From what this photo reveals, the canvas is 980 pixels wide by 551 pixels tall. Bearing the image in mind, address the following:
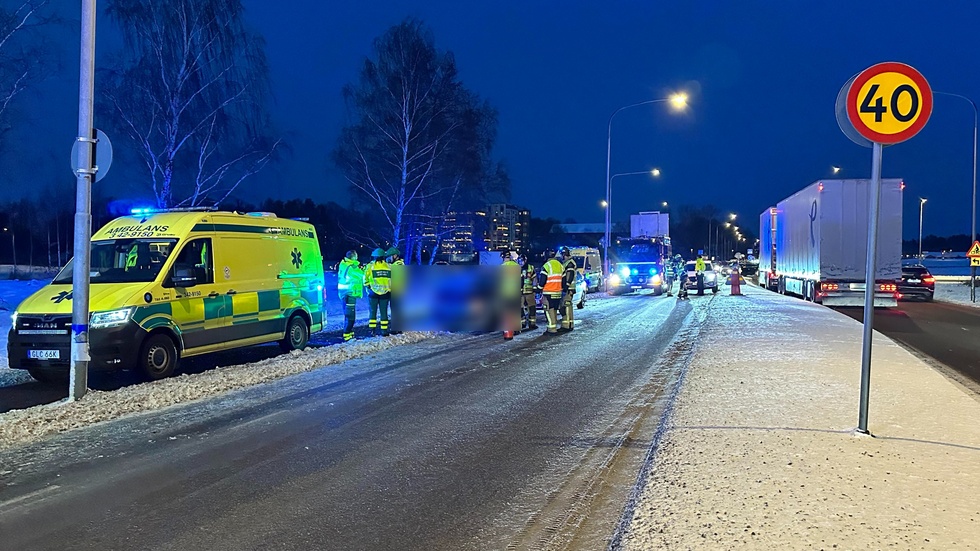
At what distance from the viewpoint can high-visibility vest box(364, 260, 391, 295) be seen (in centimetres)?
1378

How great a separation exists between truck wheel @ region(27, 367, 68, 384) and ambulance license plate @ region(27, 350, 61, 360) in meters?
0.33

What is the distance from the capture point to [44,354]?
339 inches

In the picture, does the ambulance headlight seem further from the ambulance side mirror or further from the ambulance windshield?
the ambulance side mirror

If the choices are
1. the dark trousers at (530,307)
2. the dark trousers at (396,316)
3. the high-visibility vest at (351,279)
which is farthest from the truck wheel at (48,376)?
the dark trousers at (530,307)

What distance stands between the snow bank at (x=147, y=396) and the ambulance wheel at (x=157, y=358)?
0.34 meters

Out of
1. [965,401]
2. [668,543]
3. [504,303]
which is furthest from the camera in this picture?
[504,303]

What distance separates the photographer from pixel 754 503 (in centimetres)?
420

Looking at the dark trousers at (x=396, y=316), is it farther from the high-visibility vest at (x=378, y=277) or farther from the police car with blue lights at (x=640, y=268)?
the police car with blue lights at (x=640, y=268)

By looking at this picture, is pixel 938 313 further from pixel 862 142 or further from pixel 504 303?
pixel 862 142

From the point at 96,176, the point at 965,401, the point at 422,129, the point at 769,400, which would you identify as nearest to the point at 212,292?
the point at 96,176

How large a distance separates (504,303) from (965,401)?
9.00m

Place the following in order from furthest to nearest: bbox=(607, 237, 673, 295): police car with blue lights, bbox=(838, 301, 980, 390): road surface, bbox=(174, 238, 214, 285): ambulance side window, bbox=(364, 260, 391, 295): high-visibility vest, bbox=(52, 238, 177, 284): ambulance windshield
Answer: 1. bbox=(607, 237, 673, 295): police car with blue lights
2. bbox=(364, 260, 391, 295): high-visibility vest
3. bbox=(838, 301, 980, 390): road surface
4. bbox=(174, 238, 214, 285): ambulance side window
5. bbox=(52, 238, 177, 284): ambulance windshield

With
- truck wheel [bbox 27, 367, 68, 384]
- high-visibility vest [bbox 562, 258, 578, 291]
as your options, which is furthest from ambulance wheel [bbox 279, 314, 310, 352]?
high-visibility vest [bbox 562, 258, 578, 291]

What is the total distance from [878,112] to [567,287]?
10040mm
